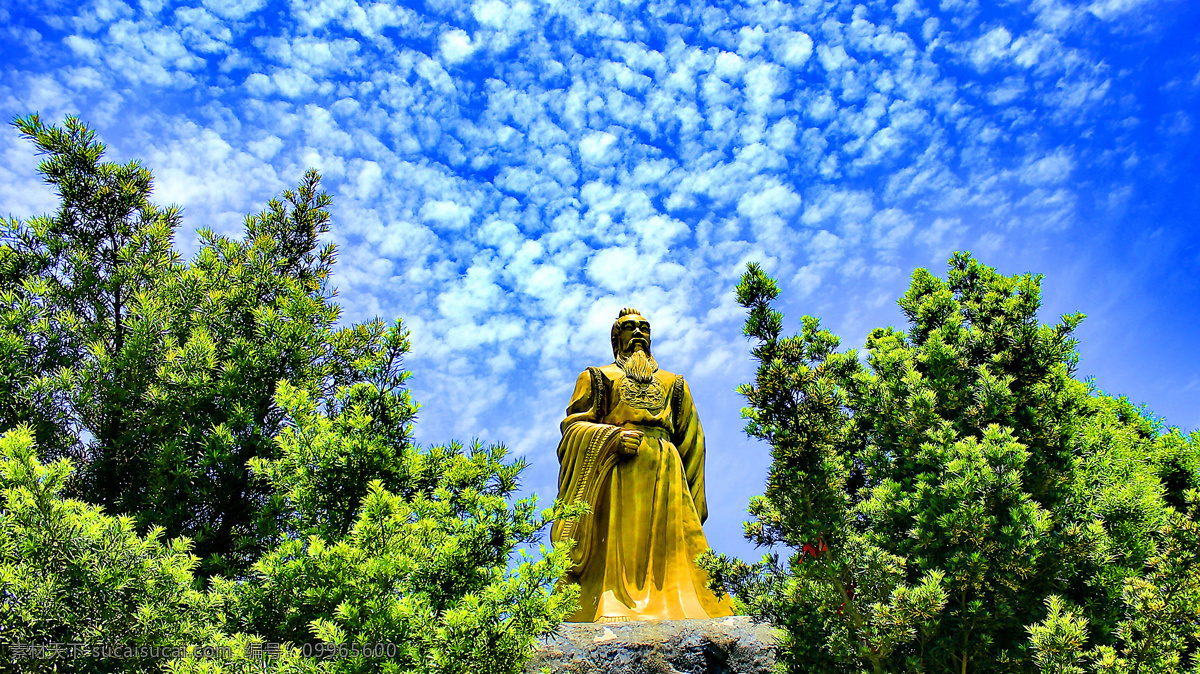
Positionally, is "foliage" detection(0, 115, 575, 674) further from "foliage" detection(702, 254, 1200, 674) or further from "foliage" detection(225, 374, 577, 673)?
"foliage" detection(702, 254, 1200, 674)

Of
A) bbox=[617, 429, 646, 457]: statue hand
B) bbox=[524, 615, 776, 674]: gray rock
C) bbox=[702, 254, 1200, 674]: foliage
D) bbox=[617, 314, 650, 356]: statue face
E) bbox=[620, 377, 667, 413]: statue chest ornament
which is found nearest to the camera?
bbox=[702, 254, 1200, 674]: foliage

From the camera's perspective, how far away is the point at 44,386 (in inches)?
251

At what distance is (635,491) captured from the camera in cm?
751

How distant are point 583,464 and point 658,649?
2.15m

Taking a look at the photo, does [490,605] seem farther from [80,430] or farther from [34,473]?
[80,430]

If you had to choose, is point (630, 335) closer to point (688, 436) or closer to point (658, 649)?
point (688, 436)

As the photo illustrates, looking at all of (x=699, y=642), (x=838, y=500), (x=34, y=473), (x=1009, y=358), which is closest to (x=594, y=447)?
(x=699, y=642)

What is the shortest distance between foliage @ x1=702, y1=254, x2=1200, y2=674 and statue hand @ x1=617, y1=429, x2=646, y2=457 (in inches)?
80.2

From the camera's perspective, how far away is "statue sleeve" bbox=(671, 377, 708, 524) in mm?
8117

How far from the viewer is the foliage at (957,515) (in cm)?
496

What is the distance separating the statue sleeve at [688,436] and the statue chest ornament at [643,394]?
27 centimetres

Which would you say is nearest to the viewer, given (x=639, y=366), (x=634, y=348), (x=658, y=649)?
(x=658, y=649)

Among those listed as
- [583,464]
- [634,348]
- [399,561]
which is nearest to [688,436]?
[634,348]

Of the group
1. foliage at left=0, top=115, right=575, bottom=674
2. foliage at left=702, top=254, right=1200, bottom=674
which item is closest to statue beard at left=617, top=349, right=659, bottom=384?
foliage at left=702, top=254, right=1200, bottom=674
